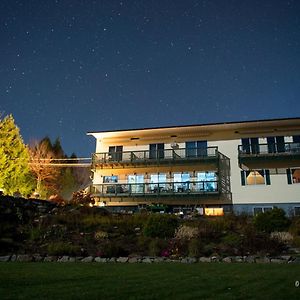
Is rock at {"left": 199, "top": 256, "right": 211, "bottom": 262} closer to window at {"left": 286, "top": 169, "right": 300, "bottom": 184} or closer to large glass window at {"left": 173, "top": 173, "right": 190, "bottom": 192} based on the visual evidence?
large glass window at {"left": 173, "top": 173, "right": 190, "bottom": 192}

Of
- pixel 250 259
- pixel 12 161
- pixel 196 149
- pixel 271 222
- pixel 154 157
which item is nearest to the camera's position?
pixel 250 259

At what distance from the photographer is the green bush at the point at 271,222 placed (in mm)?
15008

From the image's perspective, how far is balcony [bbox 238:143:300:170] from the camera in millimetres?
25391

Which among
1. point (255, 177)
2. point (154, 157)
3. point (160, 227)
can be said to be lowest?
point (160, 227)

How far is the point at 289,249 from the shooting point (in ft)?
38.3

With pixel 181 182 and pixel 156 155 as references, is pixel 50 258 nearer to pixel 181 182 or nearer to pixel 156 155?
pixel 181 182

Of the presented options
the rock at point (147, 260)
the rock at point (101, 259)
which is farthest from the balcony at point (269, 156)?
the rock at point (101, 259)

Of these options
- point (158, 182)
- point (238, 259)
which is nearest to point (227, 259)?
point (238, 259)

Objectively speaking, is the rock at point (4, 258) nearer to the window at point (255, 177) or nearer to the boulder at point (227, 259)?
the boulder at point (227, 259)

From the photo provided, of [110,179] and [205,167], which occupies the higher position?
[205,167]

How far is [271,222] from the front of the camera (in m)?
15.0

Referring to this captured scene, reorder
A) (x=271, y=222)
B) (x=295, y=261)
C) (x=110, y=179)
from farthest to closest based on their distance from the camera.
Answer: (x=110, y=179) < (x=271, y=222) < (x=295, y=261)

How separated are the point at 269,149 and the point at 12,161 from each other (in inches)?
846

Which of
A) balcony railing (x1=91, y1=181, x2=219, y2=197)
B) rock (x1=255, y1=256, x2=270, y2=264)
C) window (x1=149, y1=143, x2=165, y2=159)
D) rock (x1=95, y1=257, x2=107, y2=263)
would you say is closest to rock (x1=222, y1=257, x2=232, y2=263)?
rock (x1=255, y1=256, x2=270, y2=264)
